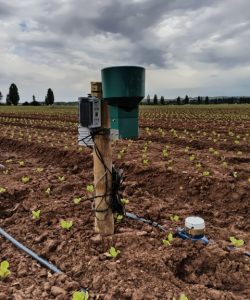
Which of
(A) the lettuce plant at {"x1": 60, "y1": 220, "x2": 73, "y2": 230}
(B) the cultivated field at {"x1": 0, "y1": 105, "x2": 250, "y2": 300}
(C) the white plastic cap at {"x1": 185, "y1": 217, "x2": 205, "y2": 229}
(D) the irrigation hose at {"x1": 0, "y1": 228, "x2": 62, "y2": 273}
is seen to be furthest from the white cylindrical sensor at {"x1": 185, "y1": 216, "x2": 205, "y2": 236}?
(D) the irrigation hose at {"x1": 0, "y1": 228, "x2": 62, "y2": 273}

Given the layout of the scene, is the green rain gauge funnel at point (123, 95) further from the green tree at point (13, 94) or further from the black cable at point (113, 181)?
the green tree at point (13, 94)

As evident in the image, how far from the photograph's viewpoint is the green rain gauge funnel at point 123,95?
9.52 ft

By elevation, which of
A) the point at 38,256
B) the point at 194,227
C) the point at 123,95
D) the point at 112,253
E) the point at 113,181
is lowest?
the point at 38,256

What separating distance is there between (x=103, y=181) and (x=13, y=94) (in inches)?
3377

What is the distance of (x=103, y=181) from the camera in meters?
3.52

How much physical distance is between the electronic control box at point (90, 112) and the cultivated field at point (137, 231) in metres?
1.25

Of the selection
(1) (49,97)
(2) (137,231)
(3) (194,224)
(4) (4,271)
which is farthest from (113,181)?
(1) (49,97)

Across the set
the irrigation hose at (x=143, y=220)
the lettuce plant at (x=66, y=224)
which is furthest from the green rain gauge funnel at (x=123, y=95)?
the irrigation hose at (x=143, y=220)

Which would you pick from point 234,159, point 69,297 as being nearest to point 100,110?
point 69,297

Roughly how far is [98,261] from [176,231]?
108cm

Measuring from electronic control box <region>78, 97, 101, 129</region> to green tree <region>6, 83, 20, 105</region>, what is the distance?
85.6 m

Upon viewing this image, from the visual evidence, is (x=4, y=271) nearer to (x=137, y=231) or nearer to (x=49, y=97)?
(x=137, y=231)

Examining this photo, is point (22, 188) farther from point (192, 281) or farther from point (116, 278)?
point (192, 281)

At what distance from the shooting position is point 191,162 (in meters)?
6.88
